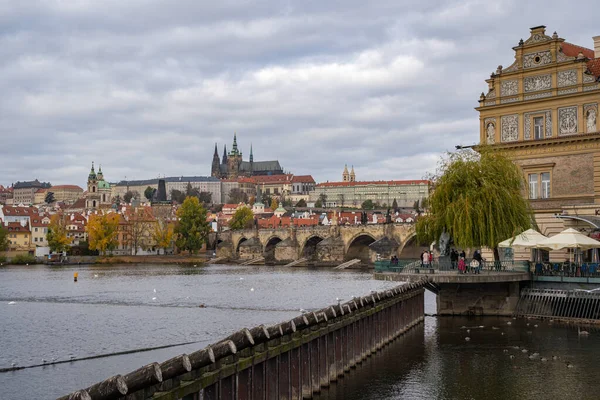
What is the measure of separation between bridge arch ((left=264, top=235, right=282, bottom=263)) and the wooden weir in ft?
364

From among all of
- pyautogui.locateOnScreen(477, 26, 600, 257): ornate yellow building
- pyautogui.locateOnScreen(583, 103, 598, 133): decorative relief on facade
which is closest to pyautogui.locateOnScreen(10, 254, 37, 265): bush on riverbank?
pyautogui.locateOnScreen(477, 26, 600, 257): ornate yellow building

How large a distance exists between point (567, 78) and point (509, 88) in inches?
134

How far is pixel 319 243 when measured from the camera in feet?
434

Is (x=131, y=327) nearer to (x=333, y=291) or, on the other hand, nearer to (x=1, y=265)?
(x=333, y=291)

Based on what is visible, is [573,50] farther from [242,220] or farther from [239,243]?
[242,220]

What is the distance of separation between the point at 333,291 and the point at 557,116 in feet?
104

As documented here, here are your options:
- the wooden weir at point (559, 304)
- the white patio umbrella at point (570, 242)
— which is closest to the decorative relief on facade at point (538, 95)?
the white patio umbrella at point (570, 242)

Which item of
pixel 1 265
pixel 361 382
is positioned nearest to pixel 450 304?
pixel 361 382

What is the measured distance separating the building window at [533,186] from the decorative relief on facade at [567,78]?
523 cm

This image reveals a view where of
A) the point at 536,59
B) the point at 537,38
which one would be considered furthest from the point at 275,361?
the point at 537,38

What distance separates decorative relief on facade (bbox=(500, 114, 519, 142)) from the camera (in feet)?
138

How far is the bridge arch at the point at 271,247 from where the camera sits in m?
147

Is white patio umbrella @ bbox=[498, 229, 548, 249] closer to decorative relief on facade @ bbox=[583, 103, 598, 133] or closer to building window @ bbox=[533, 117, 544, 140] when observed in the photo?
decorative relief on facade @ bbox=[583, 103, 598, 133]

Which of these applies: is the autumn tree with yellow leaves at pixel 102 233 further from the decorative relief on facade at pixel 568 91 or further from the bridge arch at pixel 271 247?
the decorative relief on facade at pixel 568 91
